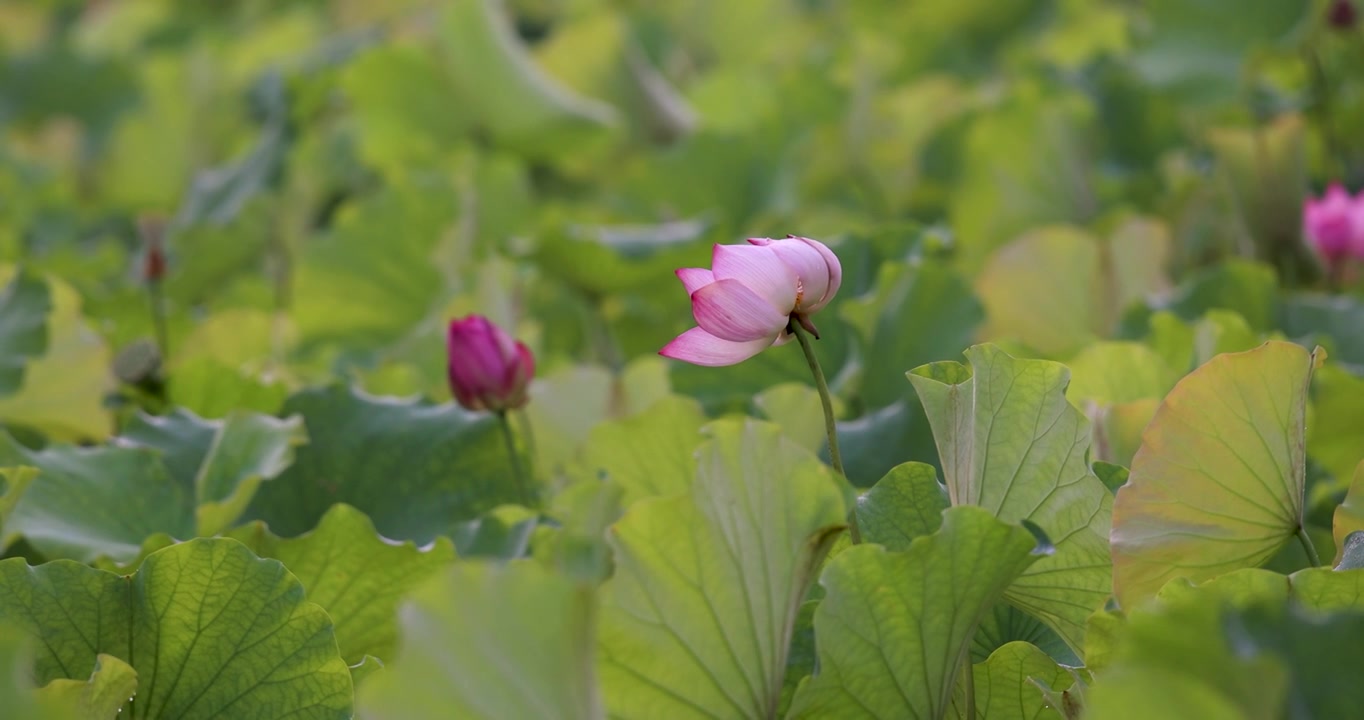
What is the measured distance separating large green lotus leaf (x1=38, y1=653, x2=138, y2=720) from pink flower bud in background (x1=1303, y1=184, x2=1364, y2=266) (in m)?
0.93

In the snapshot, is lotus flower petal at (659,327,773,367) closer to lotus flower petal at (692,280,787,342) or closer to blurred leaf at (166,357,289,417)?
lotus flower petal at (692,280,787,342)

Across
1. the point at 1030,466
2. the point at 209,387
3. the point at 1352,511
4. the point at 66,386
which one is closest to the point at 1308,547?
the point at 1352,511

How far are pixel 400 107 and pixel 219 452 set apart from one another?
3.21 ft

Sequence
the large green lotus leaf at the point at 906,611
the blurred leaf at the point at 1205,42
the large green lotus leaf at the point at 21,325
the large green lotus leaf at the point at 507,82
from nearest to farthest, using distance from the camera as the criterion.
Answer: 1. the large green lotus leaf at the point at 906,611
2. the large green lotus leaf at the point at 21,325
3. the blurred leaf at the point at 1205,42
4. the large green lotus leaf at the point at 507,82

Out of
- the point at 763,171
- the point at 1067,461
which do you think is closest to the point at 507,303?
the point at 763,171

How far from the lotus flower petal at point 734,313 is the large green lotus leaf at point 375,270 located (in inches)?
31.9

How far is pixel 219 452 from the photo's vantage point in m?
0.90

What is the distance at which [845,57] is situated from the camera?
1.85 meters

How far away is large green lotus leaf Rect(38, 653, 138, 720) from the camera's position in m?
0.59

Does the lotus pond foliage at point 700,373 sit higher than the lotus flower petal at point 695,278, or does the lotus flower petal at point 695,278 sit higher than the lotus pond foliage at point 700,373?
the lotus flower petal at point 695,278

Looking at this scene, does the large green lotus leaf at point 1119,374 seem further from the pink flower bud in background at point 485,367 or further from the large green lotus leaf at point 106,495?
the large green lotus leaf at point 106,495

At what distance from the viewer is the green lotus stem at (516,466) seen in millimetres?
922

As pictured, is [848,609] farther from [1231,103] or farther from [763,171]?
[1231,103]

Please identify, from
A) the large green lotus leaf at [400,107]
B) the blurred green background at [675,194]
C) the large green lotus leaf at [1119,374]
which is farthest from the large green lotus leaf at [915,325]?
the large green lotus leaf at [400,107]
